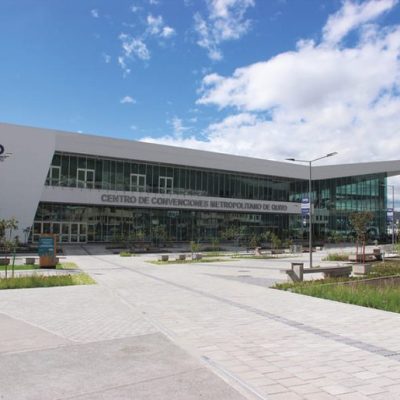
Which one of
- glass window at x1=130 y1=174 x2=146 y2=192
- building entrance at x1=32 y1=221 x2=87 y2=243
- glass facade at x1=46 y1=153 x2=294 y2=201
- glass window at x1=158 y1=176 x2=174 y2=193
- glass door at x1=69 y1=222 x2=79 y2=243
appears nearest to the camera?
building entrance at x1=32 y1=221 x2=87 y2=243

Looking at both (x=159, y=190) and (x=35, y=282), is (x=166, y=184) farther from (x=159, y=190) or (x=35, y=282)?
(x=35, y=282)

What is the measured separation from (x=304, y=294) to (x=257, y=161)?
5001 cm

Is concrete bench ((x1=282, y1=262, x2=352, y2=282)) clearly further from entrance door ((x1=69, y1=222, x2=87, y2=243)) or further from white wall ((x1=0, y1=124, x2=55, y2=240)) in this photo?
entrance door ((x1=69, y1=222, x2=87, y2=243))

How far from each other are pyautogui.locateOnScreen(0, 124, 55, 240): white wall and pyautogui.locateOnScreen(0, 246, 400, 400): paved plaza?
102ft

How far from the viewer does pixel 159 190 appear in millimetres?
55875

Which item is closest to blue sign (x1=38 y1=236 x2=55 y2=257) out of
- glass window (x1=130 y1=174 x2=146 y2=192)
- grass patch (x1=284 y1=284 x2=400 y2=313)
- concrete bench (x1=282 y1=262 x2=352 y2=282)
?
concrete bench (x1=282 y1=262 x2=352 y2=282)

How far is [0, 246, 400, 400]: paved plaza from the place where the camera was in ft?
19.3

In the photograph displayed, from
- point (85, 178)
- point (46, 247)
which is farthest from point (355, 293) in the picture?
point (85, 178)

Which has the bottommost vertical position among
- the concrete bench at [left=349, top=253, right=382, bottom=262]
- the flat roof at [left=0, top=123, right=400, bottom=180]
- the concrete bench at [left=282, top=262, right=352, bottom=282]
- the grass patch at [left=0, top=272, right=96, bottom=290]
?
the grass patch at [left=0, top=272, right=96, bottom=290]

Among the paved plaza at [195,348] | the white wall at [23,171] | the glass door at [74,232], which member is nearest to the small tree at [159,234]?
the glass door at [74,232]

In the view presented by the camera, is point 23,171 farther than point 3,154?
Yes

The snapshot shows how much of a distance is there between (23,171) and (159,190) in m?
17.0

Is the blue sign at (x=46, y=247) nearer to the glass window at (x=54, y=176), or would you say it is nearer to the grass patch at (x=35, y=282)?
the grass patch at (x=35, y=282)

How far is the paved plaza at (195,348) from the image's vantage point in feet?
19.3
